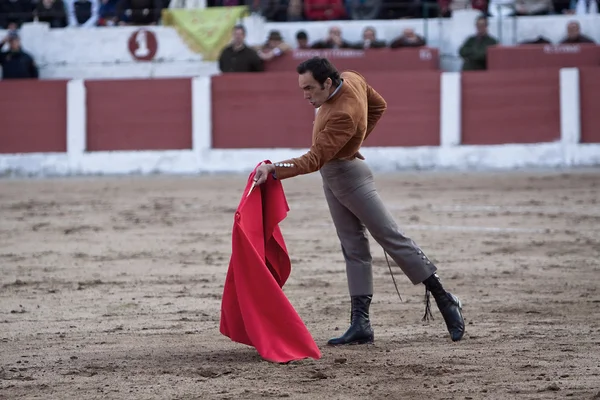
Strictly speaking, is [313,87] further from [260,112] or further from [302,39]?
[302,39]

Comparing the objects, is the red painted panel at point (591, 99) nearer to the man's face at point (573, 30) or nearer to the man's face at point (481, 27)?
the man's face at point (573, 30)

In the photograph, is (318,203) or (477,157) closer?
(318,203)

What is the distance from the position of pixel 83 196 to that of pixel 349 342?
25.6ft

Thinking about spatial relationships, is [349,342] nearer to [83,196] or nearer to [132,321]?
[132,321]

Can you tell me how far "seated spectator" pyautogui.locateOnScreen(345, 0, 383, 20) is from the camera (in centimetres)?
1554

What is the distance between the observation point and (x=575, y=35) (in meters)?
14.6

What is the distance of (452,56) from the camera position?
15445mm

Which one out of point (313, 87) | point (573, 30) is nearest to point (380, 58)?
point (573, 30)

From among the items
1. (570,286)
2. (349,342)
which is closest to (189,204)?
(570,286)

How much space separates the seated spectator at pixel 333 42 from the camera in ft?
48.7

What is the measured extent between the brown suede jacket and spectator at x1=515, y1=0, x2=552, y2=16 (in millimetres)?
11208

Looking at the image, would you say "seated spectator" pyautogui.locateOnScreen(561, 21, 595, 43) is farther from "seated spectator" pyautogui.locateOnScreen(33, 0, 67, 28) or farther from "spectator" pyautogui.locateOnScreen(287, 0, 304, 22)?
"seated spectator" pyautogui.locateOnScreen(33, 0, 67, 28)

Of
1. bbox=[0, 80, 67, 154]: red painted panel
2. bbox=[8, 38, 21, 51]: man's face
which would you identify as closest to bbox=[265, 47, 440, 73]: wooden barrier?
bbox=[0, 80, 67, 154]: red painted panel

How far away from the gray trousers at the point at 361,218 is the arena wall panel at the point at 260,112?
31.3ft
